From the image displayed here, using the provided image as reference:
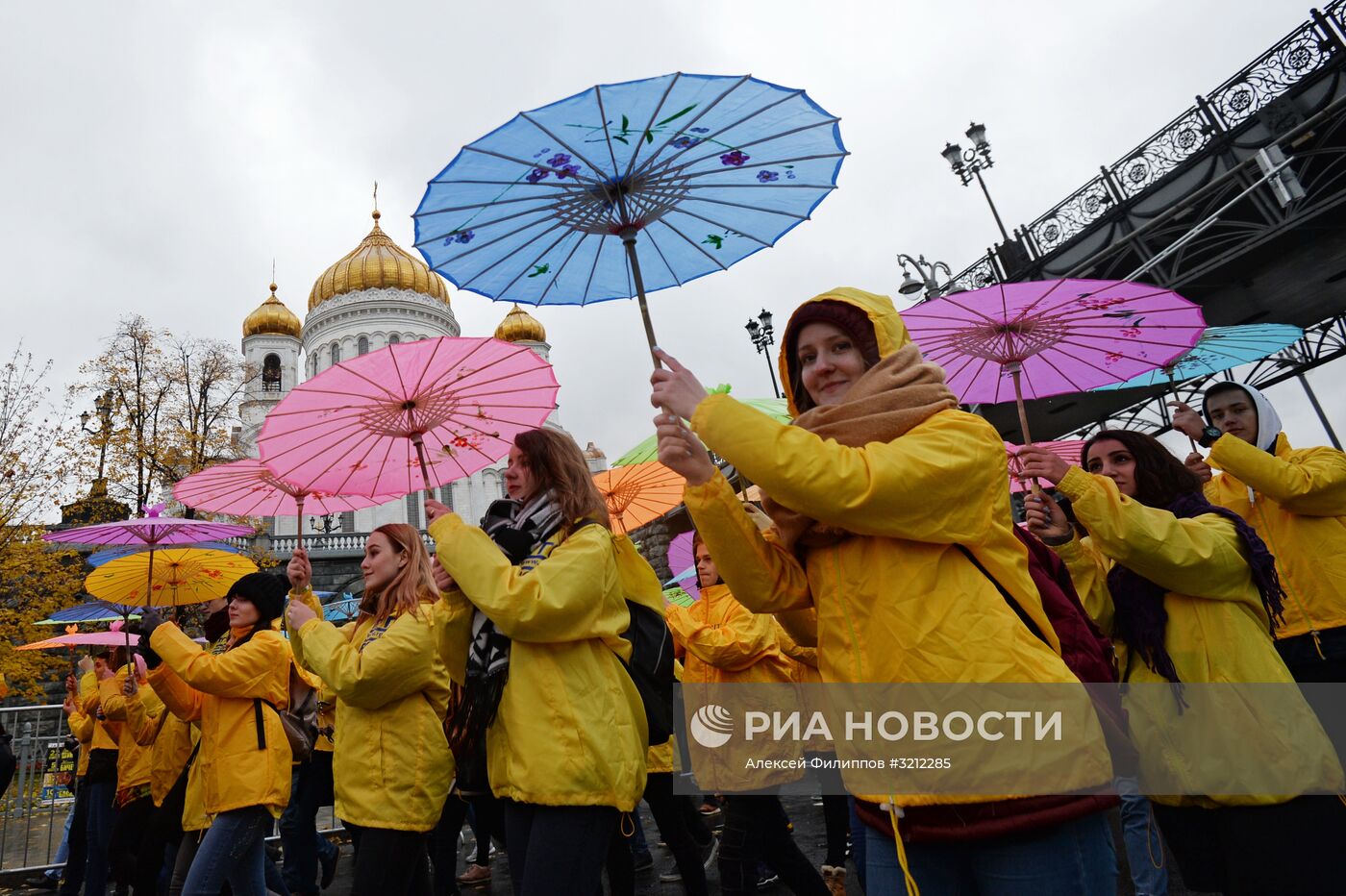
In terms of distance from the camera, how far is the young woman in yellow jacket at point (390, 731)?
10.2ft

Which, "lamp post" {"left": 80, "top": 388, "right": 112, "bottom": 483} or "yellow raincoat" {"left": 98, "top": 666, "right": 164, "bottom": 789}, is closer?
"yellow raincoat" {"left": 98, "top": 666, "right": 164, "bottom": 789}

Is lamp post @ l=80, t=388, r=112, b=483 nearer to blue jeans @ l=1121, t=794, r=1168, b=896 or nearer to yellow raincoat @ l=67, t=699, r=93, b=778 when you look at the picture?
yellow raincoat @ l=67, t=699, r=93, b=778

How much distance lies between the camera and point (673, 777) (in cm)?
484

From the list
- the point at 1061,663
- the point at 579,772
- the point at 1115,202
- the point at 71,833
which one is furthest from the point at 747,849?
the point at 1115,202

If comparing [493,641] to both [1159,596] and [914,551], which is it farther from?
[1159,596]

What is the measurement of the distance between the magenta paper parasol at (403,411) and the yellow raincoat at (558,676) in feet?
5.44

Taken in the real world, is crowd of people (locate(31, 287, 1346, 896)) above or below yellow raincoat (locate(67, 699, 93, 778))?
below

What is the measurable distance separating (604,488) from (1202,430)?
5.95 m

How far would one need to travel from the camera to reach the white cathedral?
42.8m

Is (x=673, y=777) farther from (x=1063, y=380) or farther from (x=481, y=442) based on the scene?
(x=1063, y=380)

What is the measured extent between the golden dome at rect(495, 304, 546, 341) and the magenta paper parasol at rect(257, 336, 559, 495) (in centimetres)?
4266

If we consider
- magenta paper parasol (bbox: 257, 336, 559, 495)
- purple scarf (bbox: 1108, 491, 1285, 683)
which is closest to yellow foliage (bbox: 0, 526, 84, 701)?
magenta paper parasol (bbox: 257, 336, 559, 495)

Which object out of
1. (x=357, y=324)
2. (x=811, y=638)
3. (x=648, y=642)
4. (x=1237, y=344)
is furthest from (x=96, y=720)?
(x=357, y=324)

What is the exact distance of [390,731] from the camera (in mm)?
3309
